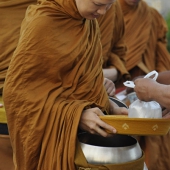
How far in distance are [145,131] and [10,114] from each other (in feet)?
2.58

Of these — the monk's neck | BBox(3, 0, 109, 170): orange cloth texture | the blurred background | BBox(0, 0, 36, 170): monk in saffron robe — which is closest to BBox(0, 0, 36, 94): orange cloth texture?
BBox(0, 0, 36, 170): monk in saffron robe

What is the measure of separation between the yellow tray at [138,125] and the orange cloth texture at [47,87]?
23 cm

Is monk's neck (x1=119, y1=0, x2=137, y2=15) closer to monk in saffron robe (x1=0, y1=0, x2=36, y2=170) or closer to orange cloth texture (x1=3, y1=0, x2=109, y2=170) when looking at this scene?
monk in saffron robe (x1=0, y1=0, x2=36, y2=170)

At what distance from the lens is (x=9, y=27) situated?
501 centimetres

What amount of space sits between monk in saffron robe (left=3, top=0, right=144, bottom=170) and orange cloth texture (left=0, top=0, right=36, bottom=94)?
850mm

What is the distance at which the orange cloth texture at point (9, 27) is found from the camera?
493 centimetres

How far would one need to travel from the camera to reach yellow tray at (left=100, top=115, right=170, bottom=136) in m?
3.87

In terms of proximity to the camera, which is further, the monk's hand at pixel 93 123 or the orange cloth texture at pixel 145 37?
the orange cloth texture at pixel 145 37

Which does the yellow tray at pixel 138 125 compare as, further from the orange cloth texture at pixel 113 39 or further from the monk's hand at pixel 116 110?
the orange cloth texture at pixel 113 39

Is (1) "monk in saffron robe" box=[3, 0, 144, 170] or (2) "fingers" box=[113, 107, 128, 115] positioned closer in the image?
(1) "monk in saffron robe" box=[3, 0, 144, 170]

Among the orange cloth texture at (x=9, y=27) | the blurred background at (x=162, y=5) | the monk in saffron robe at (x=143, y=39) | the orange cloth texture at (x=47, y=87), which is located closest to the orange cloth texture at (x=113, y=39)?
the orange cloth texture at (x=9, y=27)

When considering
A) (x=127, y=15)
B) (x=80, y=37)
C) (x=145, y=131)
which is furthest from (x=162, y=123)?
(x=127, y=15)

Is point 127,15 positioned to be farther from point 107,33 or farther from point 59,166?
point 59,166

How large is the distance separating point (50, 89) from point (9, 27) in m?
1.09
